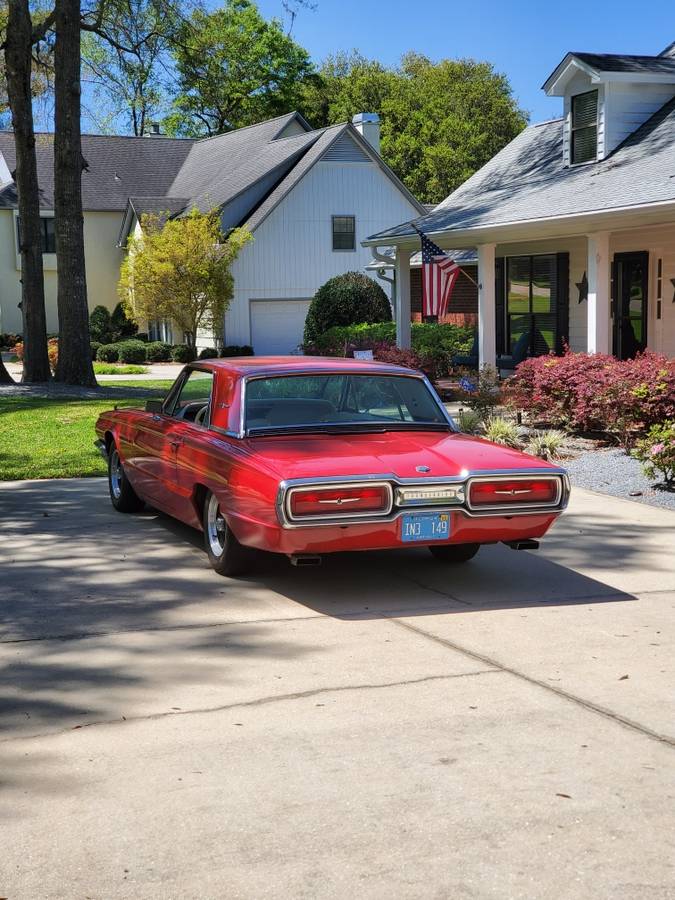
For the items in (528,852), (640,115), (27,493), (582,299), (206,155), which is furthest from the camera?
(206,155)

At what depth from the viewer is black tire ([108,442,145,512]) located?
9648 mm

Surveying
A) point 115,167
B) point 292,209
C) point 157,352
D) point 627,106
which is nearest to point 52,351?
point 157,352

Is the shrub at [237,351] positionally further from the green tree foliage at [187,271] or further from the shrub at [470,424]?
the shrub at [470,424]

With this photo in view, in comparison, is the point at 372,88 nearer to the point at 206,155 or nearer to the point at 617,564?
the point at 206,155

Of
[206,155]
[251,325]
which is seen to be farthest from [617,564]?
[206,155]

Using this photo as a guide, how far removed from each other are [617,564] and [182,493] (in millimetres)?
3089

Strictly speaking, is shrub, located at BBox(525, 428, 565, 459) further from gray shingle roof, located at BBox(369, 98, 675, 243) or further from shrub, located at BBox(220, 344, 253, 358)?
shrub, located at BBox(220, 344, 253, 358)

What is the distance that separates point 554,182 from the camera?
18469 mm

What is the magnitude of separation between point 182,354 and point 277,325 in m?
3.53

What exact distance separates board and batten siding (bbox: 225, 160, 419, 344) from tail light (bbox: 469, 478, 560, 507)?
104 feet

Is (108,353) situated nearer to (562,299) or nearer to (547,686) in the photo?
(562,299)

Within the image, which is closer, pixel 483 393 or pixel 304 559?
pixel 304 559

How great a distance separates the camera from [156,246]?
34.9m

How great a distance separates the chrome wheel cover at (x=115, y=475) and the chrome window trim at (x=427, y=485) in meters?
3.78
